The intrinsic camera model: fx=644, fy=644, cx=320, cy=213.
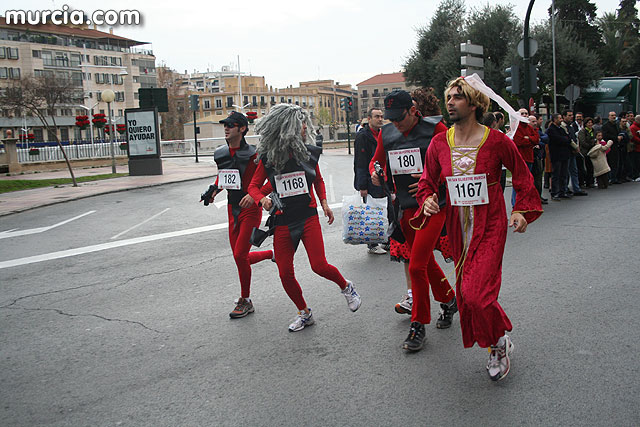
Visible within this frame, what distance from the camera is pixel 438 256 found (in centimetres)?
843

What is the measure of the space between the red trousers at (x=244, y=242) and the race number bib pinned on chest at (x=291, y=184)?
1.98 feet

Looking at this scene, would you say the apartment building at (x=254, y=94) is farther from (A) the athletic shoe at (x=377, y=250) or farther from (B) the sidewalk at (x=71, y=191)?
(A) the athletic shoe at (x=377, y=250)

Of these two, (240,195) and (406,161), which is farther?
(240,195)

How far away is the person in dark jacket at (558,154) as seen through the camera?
45.7 ft

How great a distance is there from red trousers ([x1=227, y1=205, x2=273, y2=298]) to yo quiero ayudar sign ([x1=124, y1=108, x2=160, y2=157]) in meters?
20.6

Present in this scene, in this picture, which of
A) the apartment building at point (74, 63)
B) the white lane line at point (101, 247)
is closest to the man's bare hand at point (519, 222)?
the white lane line at point (101, 247)

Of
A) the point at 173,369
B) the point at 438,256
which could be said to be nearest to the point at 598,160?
the point at 438,256

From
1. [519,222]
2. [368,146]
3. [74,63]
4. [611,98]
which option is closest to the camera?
[519,222]

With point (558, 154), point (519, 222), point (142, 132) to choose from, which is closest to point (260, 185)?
point (519, 222)

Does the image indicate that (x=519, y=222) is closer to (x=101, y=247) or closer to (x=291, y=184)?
(x=291, y=184)

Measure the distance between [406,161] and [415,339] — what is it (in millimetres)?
1429

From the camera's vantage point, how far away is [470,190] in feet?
13.7

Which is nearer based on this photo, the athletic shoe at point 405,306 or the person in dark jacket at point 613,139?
the athletic shoe at point 405,306

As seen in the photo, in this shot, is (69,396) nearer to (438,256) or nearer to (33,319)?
(33,319)
